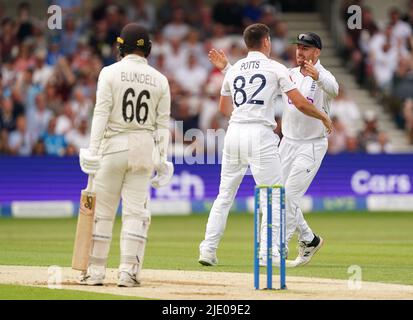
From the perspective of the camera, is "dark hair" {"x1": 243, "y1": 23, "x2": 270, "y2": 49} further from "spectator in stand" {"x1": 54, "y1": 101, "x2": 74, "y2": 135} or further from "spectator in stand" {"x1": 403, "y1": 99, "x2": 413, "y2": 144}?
"spectator in stand" {"x1": 403, "y1": 99, "x2": 413, "y2": 144}

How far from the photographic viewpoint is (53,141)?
21.5m

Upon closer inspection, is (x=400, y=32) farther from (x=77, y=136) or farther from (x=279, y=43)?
(x=77, y=136)

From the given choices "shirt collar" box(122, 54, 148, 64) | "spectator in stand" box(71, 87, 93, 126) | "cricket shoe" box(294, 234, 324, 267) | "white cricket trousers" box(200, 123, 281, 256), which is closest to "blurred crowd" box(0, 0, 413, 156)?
"spectator in stand" box(71, 87, 93, 126)

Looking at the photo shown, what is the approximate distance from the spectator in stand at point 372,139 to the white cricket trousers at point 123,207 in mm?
13710

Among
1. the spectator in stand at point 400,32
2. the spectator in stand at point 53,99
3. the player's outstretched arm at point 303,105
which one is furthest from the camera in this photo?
the spectator in stand at point 400,32

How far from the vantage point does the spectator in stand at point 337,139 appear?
23172 mm

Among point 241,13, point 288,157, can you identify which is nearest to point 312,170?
point 288,157

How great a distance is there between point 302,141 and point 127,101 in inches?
118

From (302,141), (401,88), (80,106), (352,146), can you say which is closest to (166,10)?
(80,106)

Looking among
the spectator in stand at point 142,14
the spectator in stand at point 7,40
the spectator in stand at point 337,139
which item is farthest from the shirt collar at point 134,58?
the spectator in stand at point 142,14

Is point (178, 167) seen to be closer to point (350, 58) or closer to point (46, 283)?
point (350, 58)

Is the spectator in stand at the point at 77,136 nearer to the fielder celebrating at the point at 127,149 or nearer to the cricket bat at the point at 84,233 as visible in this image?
the fielder celebrating at the point at 127,149

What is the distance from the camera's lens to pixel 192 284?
10.2m
